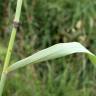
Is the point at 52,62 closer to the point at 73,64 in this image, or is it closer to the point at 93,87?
the point at 73,64

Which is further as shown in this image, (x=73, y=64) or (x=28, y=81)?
(x=73, y=64)

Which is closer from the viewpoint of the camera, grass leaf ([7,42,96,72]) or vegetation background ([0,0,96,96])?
grass leaf ([7,42,96,72])

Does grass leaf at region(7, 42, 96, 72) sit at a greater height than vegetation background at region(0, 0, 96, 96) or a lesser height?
greater

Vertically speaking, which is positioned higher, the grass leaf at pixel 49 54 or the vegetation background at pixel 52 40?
the grass leaf at pixel 49 54

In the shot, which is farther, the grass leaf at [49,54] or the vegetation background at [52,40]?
the vegetation background at [52,40]

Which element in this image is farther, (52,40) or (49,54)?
(52,40)

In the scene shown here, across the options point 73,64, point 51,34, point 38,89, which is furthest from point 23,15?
point 38,89

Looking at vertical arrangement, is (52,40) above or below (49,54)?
below

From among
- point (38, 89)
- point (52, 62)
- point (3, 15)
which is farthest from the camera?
point (3, 15)
